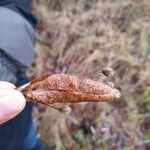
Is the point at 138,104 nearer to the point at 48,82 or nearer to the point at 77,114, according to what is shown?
the point at 77,114

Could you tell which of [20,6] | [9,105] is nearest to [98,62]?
[20,6]

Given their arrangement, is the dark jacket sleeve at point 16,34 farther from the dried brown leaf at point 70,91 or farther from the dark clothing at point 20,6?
the dried brown leaf at point 70,91

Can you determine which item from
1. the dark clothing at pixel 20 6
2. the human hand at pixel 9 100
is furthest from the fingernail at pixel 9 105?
the dark clothing at pixel 20 6

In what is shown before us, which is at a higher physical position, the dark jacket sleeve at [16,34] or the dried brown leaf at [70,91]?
the dried brown leaf at [70,91]

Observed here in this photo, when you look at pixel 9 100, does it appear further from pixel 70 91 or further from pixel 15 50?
pixel 15 50

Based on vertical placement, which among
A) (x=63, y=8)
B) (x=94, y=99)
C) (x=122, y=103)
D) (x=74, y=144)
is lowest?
(x=74, y=144)

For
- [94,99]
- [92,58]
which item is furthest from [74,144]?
[94,99]

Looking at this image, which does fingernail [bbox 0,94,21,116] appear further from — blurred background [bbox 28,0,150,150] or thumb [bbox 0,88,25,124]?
blurred background [bbox 28,0,150,150]

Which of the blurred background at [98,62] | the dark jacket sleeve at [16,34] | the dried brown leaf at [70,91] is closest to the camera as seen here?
the dried brown leaf at [70,91]
